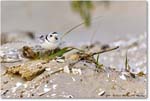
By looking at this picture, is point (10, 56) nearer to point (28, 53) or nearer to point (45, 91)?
point (28, 53)

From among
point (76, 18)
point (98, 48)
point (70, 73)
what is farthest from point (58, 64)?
point (76, 18)

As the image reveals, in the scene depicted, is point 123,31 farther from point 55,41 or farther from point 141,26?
point 55,41

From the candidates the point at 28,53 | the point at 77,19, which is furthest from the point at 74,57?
the point at 77,19

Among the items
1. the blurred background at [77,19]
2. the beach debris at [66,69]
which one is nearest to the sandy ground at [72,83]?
the beach debris at [66,69]

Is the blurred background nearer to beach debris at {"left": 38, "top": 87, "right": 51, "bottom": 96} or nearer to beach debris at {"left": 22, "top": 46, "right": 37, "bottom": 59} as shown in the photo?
beach debris at {"left": 22, "top": 46, "right": 37, "bottom": 59}

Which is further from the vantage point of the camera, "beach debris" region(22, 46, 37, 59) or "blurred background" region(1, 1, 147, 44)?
"blurred background" region(1, 1, 147, 44)

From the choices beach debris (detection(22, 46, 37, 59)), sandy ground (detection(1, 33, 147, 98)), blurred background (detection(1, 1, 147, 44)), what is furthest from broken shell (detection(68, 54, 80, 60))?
blurred background (detection(1, 1, 147, 44))

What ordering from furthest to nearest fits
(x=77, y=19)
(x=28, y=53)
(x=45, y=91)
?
(x=77, y=19)
(x=28, y=53)
(x=45, y=91)

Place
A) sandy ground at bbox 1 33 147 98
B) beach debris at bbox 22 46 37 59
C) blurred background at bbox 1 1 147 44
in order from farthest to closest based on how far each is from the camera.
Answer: blurred background at bbox 1 1 147 44, beach debris at bbox 22 46 37 59, sandy ground at bbox 1 33 147 98
